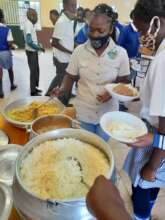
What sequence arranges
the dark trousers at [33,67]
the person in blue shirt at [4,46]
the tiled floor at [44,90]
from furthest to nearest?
the dark trousers at [33,67]
the person in blue shirt at [4,46]
the tiled floor at [44,90]

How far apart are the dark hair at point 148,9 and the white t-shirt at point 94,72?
1.47 ft

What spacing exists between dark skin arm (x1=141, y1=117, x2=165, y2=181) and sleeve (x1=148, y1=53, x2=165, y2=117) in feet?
0.15

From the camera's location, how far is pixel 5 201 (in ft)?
2.39

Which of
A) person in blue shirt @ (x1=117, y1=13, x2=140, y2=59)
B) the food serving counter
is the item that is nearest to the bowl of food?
the food serving counter

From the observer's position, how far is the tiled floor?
1.69 meters

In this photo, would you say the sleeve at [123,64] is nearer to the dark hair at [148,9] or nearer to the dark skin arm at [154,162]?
the dark hair at [148,9]

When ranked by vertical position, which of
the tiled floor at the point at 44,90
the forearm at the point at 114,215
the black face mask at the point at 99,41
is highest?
the black face mask at the point at 99,41

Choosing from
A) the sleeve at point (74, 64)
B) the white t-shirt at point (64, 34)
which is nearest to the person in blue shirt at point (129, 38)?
Answer: the white t-shirt at point (64, 34)

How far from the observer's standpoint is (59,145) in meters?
0.84

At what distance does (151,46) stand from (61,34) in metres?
1.96

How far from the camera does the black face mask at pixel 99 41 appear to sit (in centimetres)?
132

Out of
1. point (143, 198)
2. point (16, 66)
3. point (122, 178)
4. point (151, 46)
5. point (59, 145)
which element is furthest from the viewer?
point (16, 66)

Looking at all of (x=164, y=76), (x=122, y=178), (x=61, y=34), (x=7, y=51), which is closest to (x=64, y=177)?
(x=164, y=76)

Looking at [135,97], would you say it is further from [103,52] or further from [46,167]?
[46,167]
